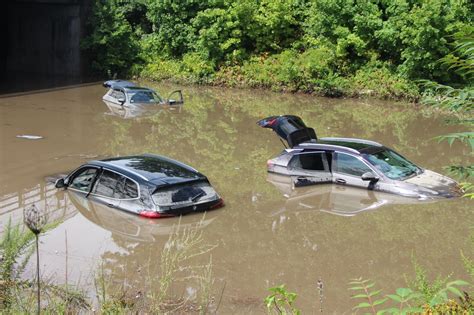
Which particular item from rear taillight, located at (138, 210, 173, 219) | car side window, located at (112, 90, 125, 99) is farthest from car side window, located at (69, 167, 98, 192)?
car side window, located at (112, 90, 125, 99)

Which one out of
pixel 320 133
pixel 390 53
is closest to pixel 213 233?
pixel 320 133

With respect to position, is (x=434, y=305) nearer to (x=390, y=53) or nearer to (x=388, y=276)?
Result: (x=388, y=276)

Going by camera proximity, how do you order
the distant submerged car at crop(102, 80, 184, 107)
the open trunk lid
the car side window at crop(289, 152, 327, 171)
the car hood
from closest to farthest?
the car hood → the car side window at crop(289, 152, 327, 171) → the open trunk lid → the distant submerged car at crop(102, 80, 184, 107)

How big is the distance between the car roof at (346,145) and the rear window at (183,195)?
3675mm

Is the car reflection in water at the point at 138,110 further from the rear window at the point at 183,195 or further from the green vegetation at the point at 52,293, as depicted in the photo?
the green vegetation at the point at 52,293

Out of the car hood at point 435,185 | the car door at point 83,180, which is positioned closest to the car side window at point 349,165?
the car hood at point 435,185

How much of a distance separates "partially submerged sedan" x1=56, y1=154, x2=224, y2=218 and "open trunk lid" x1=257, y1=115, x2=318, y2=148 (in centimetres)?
330

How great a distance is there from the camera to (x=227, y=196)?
14.1 m

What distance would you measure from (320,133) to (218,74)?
15.2 m

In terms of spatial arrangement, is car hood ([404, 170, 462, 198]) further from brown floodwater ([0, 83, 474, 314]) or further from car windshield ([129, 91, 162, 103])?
car windshield ([129, 91, 162, 103])

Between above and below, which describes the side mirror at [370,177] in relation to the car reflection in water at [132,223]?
above

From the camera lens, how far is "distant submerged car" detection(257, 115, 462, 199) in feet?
44.6

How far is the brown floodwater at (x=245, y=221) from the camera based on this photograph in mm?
9430

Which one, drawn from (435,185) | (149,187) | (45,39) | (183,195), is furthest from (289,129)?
(45,39)
